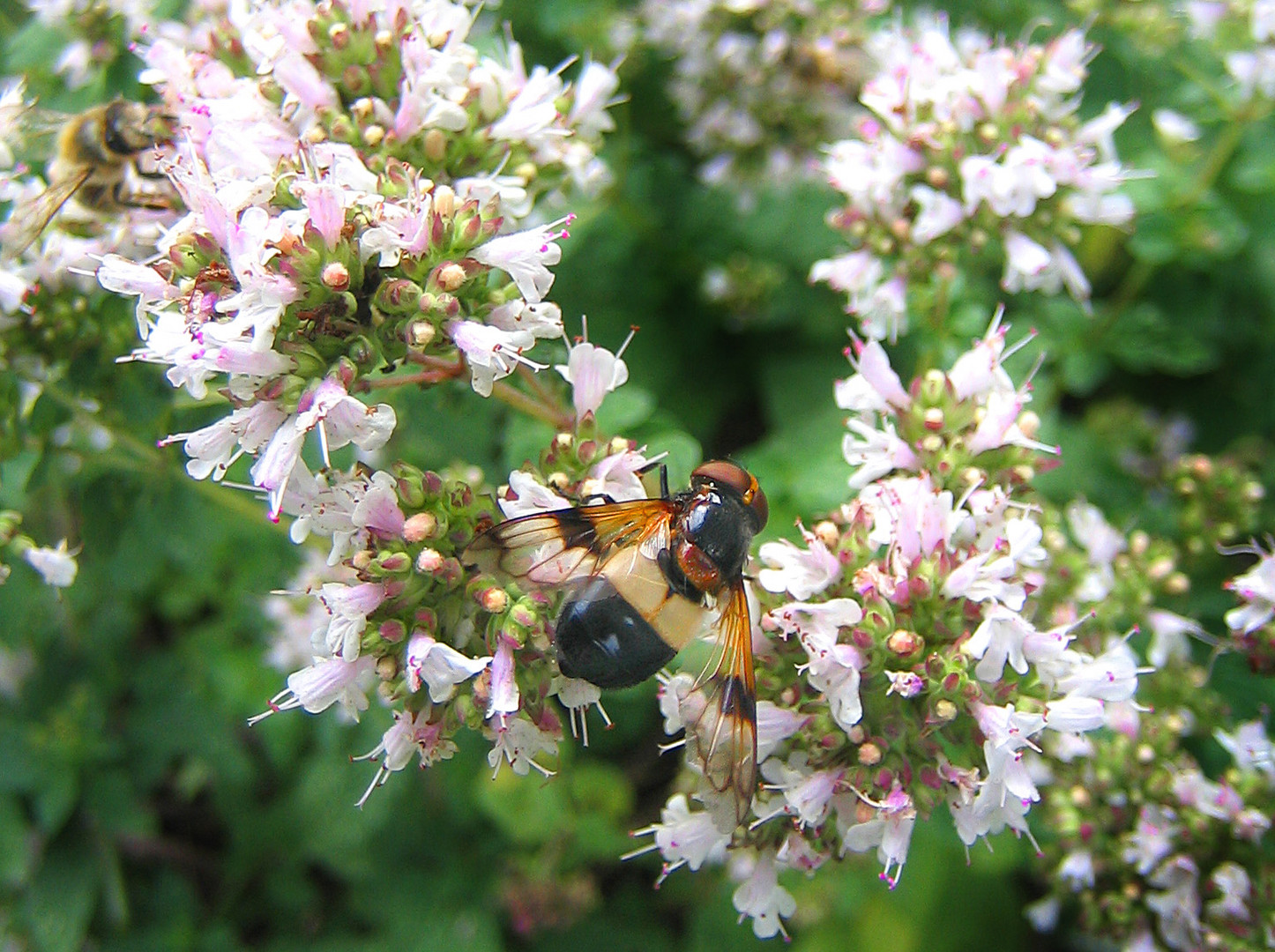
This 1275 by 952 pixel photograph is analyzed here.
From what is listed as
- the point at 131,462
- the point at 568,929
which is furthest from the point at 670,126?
the point at 568,929

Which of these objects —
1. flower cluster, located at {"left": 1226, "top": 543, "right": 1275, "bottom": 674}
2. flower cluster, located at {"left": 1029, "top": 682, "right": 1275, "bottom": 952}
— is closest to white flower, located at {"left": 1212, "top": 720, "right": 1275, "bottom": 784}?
flower cluster, located at {"left": 1029, "top": 682, "right": 1275, "bottom": 952}

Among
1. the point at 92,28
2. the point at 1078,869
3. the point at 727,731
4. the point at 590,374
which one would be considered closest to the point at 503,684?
the point at 727,731

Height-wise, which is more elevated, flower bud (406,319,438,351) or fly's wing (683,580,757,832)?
flower bud (406,319,438,351)

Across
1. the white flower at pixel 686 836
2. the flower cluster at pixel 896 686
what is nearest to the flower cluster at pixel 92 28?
the flower cluster at pixel 896 686

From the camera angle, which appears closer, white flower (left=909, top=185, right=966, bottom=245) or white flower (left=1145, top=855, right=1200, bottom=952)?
white flower (left=1145, top=855, right=1200, bottom=952)

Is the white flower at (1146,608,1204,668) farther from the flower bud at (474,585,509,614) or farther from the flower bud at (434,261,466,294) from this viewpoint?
the flower bud at (434,261,466,294)

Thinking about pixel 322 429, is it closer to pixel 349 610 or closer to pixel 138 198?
pixel 349 610
